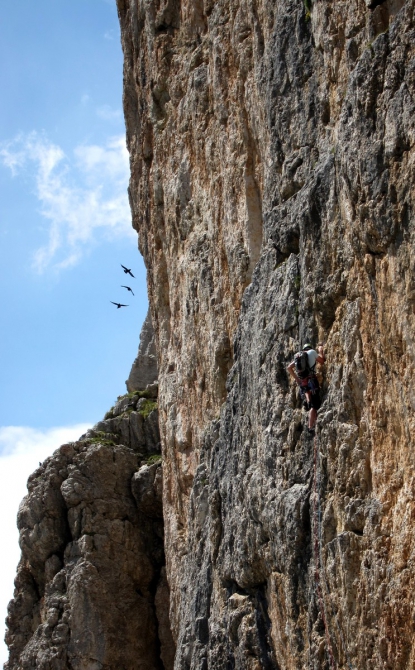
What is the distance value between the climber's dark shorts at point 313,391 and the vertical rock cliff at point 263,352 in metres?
0.17

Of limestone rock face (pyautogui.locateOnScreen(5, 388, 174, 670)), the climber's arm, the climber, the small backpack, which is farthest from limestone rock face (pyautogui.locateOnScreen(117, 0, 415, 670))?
limestone rock face (pyautogui.locateOnScreen(5, 388, 174, 670))

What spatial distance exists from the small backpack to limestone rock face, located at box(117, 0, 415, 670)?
1.42 ft

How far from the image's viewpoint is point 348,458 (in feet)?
50.6

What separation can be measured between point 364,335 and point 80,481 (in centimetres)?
2169

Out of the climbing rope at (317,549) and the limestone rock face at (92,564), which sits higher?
the limestone rock face at (92,564)

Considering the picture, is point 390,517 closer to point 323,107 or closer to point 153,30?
point 323,107

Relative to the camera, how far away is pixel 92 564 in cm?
3316

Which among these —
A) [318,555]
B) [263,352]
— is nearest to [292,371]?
[263,352]

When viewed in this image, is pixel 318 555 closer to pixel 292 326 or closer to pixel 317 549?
pixel 317 549

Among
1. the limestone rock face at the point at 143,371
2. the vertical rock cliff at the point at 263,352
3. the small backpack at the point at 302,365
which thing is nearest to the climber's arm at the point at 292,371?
the small backpack at the point at 302,365

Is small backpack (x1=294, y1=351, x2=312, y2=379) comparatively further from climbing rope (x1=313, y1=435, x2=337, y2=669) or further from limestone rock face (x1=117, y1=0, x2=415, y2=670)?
climbing rope (x1=313, y1=435, x2=337, y2=669)

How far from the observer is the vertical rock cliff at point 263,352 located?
14.7m

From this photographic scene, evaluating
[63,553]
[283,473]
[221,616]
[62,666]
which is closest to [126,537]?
[63,553]

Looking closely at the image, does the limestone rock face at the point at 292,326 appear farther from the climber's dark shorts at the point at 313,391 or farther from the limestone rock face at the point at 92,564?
the limestone rock face at the point at 92,564
